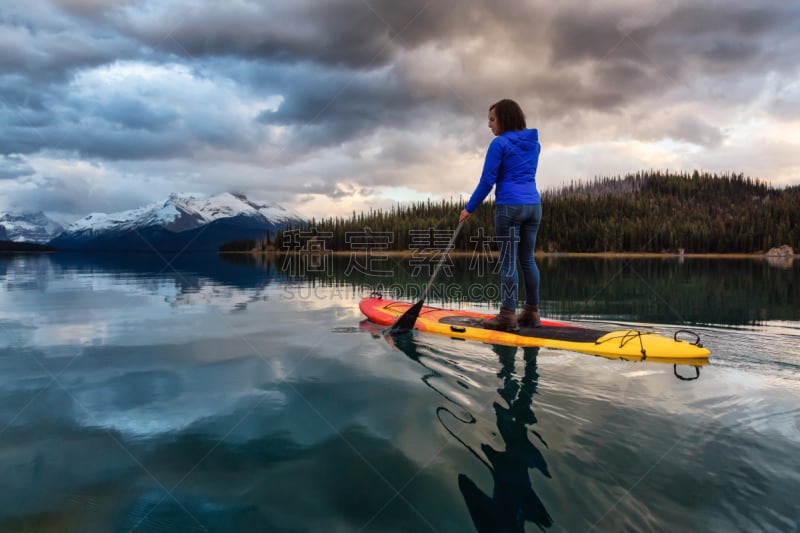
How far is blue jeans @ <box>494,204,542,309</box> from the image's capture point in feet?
30.2

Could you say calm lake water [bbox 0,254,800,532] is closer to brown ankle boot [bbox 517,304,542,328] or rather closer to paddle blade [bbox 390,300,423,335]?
paddle blade [bbox 390,300,423,335]

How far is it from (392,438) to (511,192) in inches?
252

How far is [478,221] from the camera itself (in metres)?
112

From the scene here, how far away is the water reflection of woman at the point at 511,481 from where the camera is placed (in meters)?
3.08

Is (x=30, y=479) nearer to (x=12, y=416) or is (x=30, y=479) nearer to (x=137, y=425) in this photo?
(x=137, y=425)

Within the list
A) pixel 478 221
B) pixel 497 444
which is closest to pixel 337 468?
pixel 497 444

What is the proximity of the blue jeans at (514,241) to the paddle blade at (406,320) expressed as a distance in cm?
218

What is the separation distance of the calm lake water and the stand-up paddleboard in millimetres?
399

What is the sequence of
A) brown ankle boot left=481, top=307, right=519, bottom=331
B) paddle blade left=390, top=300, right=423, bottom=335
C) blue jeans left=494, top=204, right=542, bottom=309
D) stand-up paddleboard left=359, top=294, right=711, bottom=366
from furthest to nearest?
paddle blade left=390, top=300, right=423, bottom=335
brown ankle boot left=481, top=307, right=519, bottom=331
blue jeans left=494, top=204, right=542, bottom=309
stand-up paddleboard left=359, top=294, right=711, bottom=366

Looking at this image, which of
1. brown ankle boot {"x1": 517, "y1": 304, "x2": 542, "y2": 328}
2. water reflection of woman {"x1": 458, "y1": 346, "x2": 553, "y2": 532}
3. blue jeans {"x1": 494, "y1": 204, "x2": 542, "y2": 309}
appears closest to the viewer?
water reflection of woman {"x1": 458, "y1": 346, "x2": 553, "y2": 532}

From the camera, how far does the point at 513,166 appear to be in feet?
30.1

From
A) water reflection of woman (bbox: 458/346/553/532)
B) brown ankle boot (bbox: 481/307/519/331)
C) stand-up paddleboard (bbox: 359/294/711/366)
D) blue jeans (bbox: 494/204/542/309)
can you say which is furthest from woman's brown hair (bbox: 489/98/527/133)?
water reflection of woman (bbox: 458/346/553/532)

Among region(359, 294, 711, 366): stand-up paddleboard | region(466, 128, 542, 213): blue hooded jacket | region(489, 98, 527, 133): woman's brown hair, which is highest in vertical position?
region(489, 98, 527, 133): woman's brown hair

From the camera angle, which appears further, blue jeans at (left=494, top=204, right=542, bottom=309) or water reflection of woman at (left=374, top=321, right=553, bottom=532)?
blue jeans at (left=494, top=204, right=542, bottom=309)
